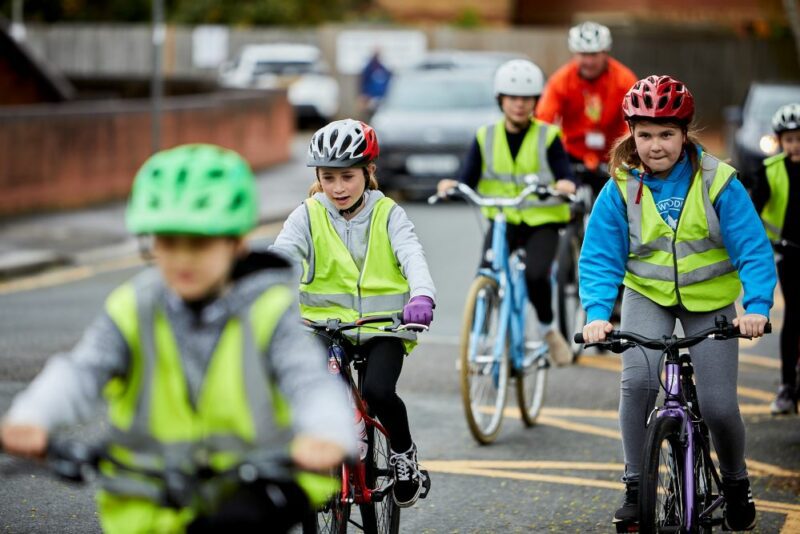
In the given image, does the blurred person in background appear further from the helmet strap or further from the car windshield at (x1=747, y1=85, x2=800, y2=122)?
the helmet strap

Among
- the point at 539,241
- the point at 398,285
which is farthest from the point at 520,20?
the point at 398,285

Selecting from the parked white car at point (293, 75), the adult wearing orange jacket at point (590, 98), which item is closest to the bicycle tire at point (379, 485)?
the adult wearing orange jacket at point (590, 98)

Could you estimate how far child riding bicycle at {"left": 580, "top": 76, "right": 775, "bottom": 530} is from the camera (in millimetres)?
5492

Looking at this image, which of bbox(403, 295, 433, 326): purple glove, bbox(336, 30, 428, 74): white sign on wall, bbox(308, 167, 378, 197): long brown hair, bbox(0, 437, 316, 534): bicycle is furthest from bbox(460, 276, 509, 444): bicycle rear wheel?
bbox(336, 30, 428, 74): white sign on wall

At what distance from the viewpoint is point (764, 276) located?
540 cm

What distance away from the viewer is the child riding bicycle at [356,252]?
5.81 m

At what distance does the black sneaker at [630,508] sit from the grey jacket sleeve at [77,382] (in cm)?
223

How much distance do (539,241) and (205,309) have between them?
214 inches

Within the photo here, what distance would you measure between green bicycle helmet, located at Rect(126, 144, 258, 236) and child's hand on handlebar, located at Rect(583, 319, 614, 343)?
196cm

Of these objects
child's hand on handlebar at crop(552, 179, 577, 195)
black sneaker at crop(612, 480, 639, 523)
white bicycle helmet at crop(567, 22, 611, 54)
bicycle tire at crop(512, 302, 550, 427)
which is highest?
white bicycle helmet at crop(567, 22, 611, 54)

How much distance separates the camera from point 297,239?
5859 mm

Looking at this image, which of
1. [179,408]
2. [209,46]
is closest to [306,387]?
[179,408]

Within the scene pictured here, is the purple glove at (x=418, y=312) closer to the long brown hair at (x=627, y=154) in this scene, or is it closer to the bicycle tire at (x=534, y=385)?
the long brown hair at (x=627, y=154)

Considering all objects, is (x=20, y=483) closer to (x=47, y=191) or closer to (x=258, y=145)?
(x=47, y=191)
